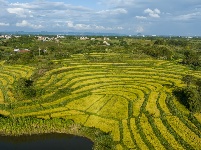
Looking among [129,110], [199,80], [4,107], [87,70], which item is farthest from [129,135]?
[87,70]

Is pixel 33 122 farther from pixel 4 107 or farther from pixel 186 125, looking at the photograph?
pixel 186 125

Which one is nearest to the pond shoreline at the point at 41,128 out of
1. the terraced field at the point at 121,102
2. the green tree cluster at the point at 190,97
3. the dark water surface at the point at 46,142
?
the dark water surface at the point at 46,142

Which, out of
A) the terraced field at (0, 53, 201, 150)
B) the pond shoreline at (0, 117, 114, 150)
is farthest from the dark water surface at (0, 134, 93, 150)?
the terraced field at (0, 53, 201, 150)

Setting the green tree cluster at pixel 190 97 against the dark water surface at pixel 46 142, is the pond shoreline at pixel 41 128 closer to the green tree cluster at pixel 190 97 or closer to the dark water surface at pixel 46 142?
the dark water surface at pixel 46 142

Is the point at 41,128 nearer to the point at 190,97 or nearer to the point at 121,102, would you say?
the point at 121,102

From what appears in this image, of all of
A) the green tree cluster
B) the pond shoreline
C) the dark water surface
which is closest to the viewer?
the dark water surface

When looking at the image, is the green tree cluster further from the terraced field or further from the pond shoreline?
the pond shoreline
